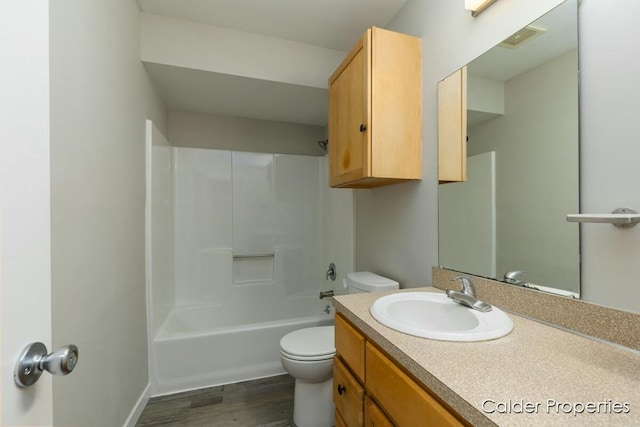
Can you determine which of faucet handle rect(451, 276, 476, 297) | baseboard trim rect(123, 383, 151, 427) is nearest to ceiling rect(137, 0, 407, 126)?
faucet handle rect(451, 276, 476, 297)

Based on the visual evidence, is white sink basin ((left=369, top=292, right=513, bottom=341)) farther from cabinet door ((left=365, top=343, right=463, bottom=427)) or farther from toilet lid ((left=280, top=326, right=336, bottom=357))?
toilet lid ((left=280, top=326, right=336, bottom=357))

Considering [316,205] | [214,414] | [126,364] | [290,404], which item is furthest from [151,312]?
[316,205]

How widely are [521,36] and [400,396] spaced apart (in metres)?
1.31

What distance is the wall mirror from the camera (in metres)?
0.87

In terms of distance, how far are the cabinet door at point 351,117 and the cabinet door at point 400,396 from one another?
849 mm

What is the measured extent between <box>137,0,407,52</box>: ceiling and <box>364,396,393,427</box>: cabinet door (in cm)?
200

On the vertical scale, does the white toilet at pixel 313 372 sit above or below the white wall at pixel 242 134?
below

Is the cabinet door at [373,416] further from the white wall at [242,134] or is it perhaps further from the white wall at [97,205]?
the white wall at [242,134]

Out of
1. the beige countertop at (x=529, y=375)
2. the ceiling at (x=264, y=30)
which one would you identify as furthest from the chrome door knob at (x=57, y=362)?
the ceiling at (x=264, y=30)

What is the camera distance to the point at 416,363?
653 mm

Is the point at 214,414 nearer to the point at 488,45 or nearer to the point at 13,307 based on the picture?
the point at 13,307

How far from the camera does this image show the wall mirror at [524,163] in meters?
0.87

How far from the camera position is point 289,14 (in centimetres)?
170

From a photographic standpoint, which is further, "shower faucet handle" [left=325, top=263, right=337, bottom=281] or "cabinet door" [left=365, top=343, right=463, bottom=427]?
"shower faucet handle" [left=325, top=263, right=337, bottom=281]
